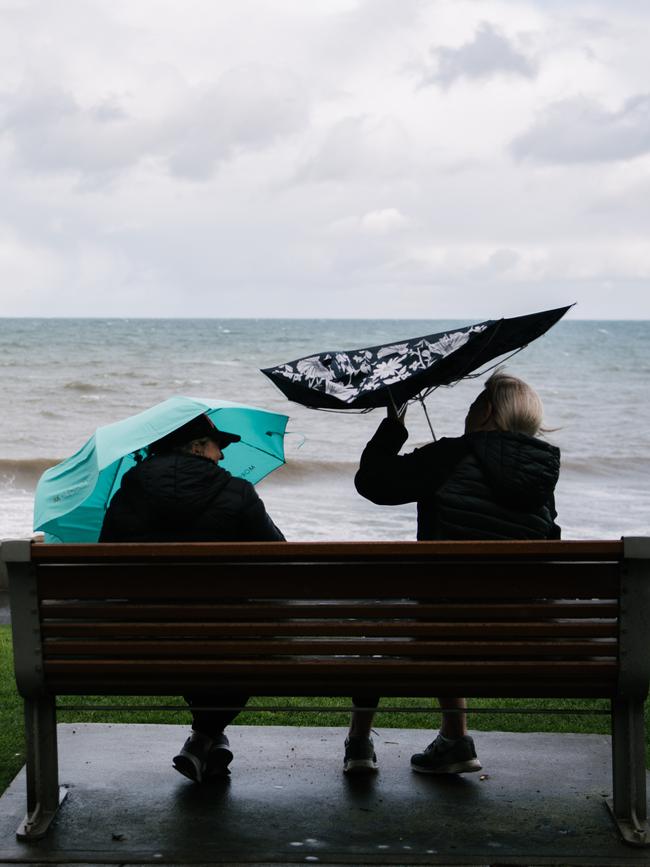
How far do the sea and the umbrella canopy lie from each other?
491 millimetres

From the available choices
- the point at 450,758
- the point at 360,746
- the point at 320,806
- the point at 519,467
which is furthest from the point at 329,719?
the point at 519,467

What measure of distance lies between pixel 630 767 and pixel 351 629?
36.4 inches

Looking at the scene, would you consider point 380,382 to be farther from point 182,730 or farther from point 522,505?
point 182,730

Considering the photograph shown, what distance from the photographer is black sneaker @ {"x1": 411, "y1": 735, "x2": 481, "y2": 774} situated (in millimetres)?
3904

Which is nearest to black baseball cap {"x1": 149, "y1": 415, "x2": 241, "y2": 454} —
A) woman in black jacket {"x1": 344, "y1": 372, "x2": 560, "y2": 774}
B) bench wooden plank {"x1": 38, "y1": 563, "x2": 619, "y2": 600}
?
woman in black jacket {"x1": 344, "y1": 372, "x2": 560, "y2": 774}

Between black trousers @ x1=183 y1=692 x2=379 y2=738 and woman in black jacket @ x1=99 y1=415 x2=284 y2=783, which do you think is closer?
woman in black jacket @ x1=99 y1=415 x2=284 y2=783

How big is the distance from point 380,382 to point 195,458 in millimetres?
628

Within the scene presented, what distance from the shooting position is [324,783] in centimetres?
385

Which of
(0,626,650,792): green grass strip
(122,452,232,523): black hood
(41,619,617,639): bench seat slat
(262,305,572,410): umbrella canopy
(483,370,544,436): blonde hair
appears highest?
(262,305,572,410): umbrella canopy

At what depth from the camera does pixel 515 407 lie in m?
3.71

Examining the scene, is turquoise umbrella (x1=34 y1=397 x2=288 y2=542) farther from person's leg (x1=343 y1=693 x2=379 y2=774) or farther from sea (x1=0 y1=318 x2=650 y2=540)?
person's leg (x1=343 y1=693 x2=379 y2=774)

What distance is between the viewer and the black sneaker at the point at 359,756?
12.9ft

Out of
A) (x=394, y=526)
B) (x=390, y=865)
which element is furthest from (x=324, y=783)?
(x=394, y=526)

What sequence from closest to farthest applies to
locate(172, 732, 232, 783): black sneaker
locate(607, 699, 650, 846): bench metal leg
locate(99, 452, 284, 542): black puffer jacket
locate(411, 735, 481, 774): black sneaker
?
locate(607, 699, 650, 846): bench metal leg < locate(99, 452, 284, 542): black puffer jacket < locate(172, 732, 232, 783): black sneaker < locate(411, 735, 481, 774): black sneaker
